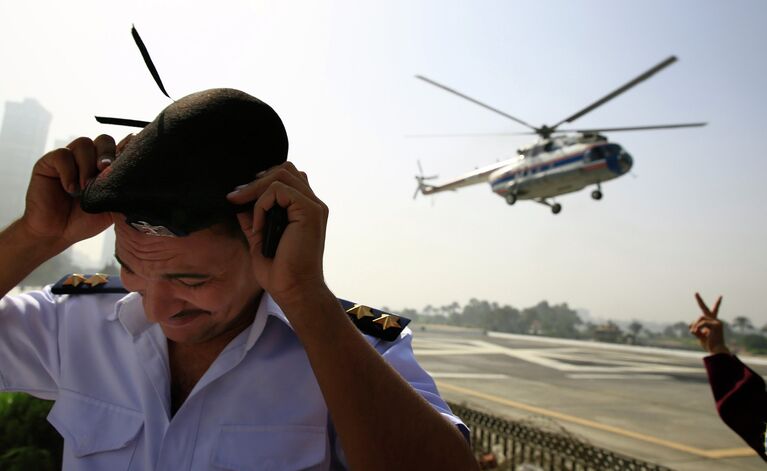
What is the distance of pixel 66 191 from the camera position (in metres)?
1.58

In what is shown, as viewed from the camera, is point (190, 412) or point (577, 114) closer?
point (190, 412)

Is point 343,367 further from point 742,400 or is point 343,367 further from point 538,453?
point 538,453

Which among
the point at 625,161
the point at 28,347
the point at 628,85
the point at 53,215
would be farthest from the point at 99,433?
the point at 625,161

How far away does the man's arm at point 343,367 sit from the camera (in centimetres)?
107

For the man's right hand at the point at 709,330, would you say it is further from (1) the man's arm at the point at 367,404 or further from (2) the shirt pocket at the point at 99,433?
(2) the shirt pocket at the point at 99,433

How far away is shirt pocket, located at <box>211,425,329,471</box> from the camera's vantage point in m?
1.34

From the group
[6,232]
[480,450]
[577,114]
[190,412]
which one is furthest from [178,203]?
[577,114]

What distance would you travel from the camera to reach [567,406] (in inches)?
513

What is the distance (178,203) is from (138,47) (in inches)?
20.2

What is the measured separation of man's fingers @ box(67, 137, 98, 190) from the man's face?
0.72 feet

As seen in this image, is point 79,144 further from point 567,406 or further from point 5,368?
point 567,406

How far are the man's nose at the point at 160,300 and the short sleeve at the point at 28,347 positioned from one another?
24.7 inches

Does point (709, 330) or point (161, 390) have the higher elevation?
point (709, 330)

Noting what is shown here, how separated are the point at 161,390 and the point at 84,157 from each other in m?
0.77
